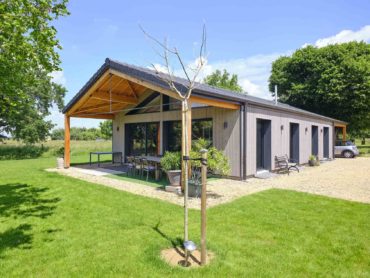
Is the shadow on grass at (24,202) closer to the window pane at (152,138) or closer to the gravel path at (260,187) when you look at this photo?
the gravel path at (260,187)

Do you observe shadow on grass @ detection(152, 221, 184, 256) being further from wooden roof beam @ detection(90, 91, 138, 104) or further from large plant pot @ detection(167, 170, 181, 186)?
wooden roof beam @ detection(90, 91, 138, 104)

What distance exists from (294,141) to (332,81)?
515 inches

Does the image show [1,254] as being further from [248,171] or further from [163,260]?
[248,171]

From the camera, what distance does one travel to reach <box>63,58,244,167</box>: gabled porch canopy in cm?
806

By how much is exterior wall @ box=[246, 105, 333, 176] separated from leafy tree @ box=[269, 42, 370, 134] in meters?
7.48

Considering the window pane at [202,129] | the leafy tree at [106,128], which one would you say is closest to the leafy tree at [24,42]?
the window pane at [202,129]

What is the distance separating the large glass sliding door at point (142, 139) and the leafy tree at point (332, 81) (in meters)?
18.4

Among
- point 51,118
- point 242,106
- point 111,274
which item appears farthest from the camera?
point 51,118

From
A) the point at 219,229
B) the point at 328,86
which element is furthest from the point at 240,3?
the point at 328,86

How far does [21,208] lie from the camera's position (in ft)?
19.4

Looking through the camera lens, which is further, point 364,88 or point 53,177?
point 364,88

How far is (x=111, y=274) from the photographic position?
3068mm

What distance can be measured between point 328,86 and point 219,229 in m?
23.8

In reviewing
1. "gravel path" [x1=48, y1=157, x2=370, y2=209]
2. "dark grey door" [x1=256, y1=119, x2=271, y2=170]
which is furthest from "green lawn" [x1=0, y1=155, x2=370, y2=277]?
"dark grey door" [x1=256, y1=119, x2=271, y2=170]
